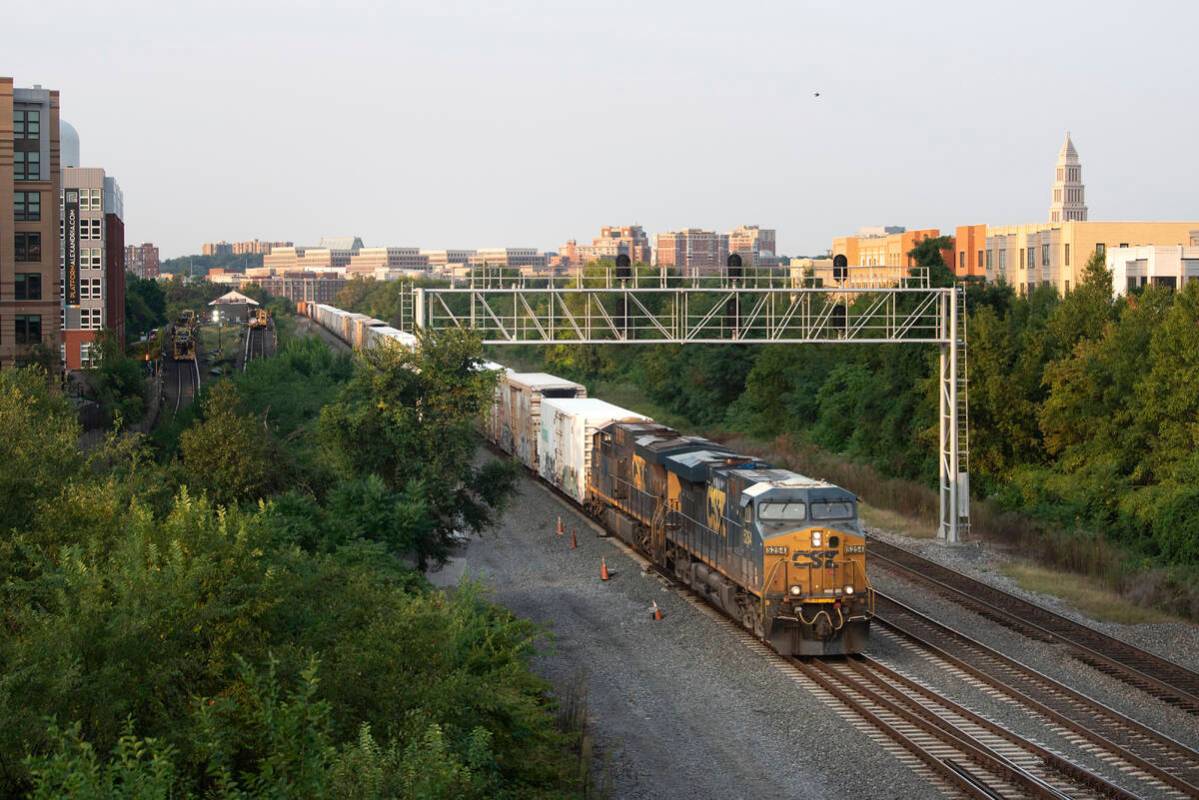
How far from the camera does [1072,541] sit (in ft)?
116

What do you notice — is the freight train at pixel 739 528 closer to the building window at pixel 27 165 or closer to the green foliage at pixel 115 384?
the green foliage at pixel 115 384

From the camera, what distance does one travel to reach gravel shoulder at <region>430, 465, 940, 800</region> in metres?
16.7

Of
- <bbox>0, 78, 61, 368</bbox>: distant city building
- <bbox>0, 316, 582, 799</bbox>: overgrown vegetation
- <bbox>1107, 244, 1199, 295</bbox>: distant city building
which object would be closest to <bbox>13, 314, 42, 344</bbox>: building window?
<bbox>0, 78, 61, 368</bbox>: distant city building

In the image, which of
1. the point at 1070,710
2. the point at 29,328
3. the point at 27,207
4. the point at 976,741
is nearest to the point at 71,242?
the point at 27,207

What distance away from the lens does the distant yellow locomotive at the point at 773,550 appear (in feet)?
72.7

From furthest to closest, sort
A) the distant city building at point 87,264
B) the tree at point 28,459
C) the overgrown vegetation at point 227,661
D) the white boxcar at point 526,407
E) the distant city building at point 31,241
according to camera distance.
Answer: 1. the distant city building at point 87,264
2. the distant city building at point 31,241
3. the white boxcar at point 526,407
4. the tree at point 28,459
5. the overgrown vegetation at point 227,661

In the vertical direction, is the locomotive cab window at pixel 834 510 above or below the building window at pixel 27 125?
below

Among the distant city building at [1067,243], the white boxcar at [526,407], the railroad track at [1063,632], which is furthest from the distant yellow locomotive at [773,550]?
the distant city building at [1067,243]

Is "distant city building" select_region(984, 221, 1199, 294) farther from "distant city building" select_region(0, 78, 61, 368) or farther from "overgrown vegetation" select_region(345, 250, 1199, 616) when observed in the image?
"distant city building" select_region(0, 78, 61, 368)

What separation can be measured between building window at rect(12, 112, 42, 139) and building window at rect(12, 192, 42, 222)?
2120 millimetres

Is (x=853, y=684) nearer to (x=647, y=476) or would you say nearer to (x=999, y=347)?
(x=647, y=476)

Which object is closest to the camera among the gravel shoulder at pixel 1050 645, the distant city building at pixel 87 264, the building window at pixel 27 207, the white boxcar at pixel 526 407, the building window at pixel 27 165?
the gravel shoulder at pixel 1050 645

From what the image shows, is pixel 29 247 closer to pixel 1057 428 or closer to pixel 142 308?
pixel 1057 428

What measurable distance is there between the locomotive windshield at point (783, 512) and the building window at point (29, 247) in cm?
3499
